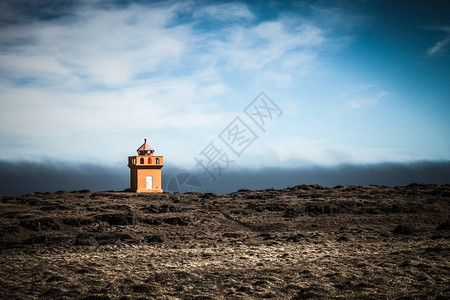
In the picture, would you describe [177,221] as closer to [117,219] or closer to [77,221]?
[117,219]

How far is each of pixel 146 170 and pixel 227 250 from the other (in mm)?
29529

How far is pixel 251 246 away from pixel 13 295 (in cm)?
1311

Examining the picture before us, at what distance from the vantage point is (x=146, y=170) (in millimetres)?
48375

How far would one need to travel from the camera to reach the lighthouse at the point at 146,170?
47906 millimetres

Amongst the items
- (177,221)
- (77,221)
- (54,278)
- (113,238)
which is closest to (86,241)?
(113,238)

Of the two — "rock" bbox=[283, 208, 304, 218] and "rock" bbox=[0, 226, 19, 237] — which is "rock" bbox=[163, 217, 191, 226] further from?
"rock" bbox=[0, 226, 19, 237]

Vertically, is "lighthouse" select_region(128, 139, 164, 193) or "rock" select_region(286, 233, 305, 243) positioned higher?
"lighthouse" select_region(128, 139, 164, 193)

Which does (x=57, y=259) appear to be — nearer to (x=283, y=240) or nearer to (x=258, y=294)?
(x=258, y=294)

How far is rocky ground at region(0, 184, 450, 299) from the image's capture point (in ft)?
44.6

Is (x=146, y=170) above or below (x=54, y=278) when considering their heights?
above

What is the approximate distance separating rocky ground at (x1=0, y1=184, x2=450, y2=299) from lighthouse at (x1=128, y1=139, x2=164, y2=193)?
34.0ft

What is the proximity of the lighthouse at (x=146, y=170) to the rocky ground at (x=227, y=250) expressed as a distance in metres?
10.4

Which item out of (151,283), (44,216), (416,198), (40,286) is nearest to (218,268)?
(151,283)

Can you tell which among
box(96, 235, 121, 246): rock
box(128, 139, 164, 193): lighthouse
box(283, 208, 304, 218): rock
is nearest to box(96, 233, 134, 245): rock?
box(96, 235, 121, 246): rock
